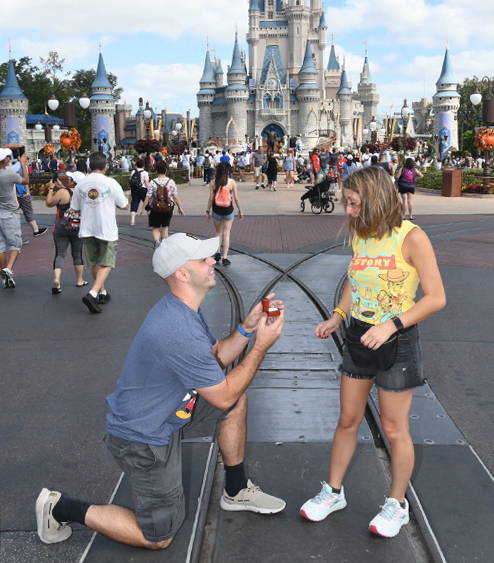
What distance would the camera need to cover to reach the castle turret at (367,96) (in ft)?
469

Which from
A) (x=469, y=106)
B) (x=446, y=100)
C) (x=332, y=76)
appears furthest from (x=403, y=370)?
(x=332, y=76)

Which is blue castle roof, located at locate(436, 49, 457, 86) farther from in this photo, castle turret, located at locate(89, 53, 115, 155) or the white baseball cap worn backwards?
the white baseball cap worn backwards

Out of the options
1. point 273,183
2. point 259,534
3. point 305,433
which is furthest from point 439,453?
point 273,183

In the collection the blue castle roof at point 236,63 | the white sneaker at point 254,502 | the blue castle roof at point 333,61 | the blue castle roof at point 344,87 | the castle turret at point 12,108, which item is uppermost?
the blue castle roof at point 333,61

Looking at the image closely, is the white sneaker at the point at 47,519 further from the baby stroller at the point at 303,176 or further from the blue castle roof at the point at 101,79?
the blue castle roof at the point at 101,79

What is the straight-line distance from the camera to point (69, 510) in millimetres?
3021

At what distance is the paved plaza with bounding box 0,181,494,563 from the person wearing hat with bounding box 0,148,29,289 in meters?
0.31

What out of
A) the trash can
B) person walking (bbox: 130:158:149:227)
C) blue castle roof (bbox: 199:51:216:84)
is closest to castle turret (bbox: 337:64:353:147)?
blue castle roof (bbox: 199:51:216:84)

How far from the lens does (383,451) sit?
395 centimetres

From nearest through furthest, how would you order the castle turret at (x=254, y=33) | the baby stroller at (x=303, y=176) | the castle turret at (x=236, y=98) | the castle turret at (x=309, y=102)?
the baby stroller at (x=303, y=176) → the castle turret at (x=236, y=98) → the castle turret at (x=309, y=102) → the castle turret at (x=254, y=33)

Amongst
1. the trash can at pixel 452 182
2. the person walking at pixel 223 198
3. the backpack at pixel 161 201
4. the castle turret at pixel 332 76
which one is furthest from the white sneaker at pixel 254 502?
the castle turret at pixel 332 76

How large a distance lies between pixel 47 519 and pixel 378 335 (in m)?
1.65

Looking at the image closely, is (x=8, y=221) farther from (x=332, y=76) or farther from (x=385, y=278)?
(x=332, y=76)

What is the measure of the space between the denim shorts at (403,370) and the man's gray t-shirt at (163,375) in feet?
2.44
